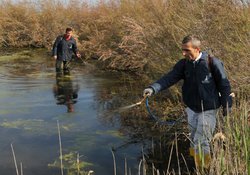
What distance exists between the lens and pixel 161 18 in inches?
427

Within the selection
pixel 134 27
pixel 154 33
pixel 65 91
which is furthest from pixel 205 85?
pixel 134 27

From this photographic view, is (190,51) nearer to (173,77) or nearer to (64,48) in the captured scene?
(173,77)

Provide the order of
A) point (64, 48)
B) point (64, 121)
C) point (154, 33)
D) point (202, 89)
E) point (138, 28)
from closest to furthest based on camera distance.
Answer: point (202, 89) < point (64, 121) < point (154, 33) < point (138, 28) < point (64, 48)

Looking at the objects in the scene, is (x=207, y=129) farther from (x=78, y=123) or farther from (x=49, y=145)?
(x=78, y=123)

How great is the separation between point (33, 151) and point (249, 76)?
3887 millimetres

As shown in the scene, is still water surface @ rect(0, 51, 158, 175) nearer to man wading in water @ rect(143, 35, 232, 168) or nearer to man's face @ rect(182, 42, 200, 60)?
man wading in water @ rect(143, 35, 232, 168)

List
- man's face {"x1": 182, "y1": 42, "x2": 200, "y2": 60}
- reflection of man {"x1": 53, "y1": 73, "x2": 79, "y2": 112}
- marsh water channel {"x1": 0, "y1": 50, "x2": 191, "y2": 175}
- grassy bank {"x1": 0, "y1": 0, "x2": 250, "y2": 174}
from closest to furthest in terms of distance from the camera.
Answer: grassy bank {"x1": 0, "y1": 0, "x2": 250, "y2": 174}
man's face {"x1": 182, "y1": 42, "x2": 200, "y2": 60}
marsh water channel {"x1": 0, "y1": 50, "x2": 191, "y2": 175}
reflection of man {"x1": 53, "y1": 73, "x2": 79, "y2": 112}

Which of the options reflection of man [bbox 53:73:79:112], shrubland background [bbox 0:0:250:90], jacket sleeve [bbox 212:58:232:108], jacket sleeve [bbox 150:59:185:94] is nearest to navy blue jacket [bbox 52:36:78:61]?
reflection of man [bbox 53:73:79:112]

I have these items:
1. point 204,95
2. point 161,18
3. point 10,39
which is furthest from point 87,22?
point 204,95

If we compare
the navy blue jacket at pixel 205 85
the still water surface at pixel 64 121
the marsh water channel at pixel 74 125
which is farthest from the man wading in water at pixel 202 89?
the still water surface at pixel 64 121

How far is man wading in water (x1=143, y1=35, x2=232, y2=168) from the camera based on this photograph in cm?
514

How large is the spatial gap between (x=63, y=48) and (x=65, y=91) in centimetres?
220

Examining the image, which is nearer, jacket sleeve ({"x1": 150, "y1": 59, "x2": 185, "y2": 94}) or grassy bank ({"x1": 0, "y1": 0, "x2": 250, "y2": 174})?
grassy bank ({"x1": 0, "y1": 0, "x2": 250, "y2": 174})

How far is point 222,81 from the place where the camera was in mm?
5125
